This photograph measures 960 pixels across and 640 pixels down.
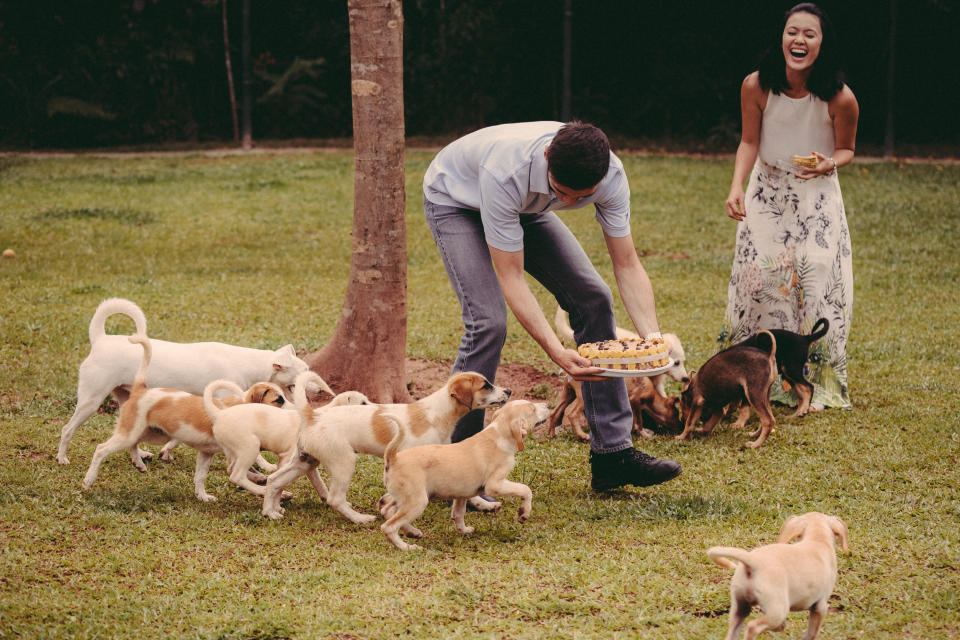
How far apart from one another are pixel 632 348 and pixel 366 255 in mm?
2512

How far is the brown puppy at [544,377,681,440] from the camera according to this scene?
6.25 meters

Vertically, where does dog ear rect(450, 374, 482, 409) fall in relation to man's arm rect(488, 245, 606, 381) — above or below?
below

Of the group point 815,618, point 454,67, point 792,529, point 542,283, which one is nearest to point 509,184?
point 542,283

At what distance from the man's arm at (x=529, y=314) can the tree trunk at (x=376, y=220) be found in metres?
2.16

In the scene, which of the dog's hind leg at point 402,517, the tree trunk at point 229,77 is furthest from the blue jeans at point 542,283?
the tree trunk at point 229,77

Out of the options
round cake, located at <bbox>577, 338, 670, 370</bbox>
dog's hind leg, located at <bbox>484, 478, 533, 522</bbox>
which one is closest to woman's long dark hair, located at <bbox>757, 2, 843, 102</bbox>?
round cake, located at <bbox>577, 338, 670, 370</bbox>

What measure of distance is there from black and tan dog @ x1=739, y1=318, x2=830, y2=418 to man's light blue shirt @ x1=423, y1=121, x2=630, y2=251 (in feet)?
7.02

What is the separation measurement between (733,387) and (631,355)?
1772mm

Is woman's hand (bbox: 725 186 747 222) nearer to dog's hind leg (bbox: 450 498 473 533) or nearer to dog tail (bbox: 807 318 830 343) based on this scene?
dog tail (bbox: 807 318 830 343)

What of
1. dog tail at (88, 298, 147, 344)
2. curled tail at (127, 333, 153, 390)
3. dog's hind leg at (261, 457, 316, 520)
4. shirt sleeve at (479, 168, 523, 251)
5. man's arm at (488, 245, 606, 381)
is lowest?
dog's hind leg at (261, 457, 316, 520)

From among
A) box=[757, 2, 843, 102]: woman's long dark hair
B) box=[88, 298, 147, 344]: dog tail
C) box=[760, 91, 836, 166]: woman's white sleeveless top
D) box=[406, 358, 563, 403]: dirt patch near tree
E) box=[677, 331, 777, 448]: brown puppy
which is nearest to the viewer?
box=[88, 298, 147, 344]: dog tail

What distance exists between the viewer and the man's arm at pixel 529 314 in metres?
4.42

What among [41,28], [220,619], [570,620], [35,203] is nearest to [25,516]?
[220,619]

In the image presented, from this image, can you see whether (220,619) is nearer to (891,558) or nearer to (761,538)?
(761,538)
